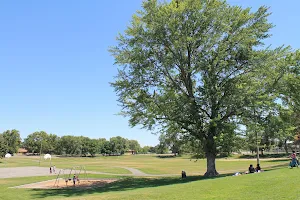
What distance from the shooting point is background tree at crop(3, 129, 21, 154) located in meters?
121

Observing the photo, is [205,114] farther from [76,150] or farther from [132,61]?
[76,150]

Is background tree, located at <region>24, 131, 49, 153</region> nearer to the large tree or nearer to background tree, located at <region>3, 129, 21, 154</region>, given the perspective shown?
background tree, located at <region>3, 129, 21, 154</region>

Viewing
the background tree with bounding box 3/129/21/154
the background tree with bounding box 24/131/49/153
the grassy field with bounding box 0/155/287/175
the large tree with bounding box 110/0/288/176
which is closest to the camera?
the large tree with bounding box 110/0/288/176

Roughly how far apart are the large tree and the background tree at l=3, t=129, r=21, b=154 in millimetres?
107171

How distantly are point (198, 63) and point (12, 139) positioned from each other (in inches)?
4927

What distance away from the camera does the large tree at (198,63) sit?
27938 mm

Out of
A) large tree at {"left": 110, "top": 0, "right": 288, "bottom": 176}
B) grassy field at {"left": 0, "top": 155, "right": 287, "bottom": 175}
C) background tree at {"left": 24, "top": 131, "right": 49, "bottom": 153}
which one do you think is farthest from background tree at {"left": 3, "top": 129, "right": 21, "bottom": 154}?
large tree at {"left": 110, "top": 0, "right": 288, "bottom": 176}

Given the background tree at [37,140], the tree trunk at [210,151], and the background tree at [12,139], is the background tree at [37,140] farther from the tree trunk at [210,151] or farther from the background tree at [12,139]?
the tree trunk at [210,151]

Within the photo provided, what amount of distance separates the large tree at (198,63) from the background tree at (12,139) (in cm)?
10717

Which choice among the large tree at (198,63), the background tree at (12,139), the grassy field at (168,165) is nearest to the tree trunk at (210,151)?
the large tree at (198,63)

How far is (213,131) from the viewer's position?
96.9 feet

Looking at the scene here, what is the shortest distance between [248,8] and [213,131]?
43.1 ft

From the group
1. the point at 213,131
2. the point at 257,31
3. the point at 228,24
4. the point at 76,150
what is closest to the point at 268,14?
the point at 257,31

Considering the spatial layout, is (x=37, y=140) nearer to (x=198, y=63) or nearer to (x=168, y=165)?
(x=168, y=165)
